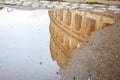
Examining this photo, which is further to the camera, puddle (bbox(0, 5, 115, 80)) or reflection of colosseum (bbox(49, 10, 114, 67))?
reflection of colosseum (bbox(49, 10, 114, 67))

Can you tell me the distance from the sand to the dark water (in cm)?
53

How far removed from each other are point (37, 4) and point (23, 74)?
837 centimetres

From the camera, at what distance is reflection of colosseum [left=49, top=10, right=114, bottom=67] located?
25.1 feet

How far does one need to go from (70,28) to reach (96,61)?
356 cm

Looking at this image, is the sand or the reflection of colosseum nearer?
the sand

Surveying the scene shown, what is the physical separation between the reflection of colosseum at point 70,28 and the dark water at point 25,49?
10.0 inches

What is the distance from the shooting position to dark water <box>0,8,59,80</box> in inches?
242

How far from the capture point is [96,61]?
21.3 feet

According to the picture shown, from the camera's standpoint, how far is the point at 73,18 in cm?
1073

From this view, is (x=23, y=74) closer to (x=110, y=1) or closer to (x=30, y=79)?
(x=30, y=79)

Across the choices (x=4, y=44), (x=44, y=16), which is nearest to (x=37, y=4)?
(x=44, y=16)

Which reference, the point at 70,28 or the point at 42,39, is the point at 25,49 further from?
the point at 70,28

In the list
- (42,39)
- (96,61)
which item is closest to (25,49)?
(42,39)

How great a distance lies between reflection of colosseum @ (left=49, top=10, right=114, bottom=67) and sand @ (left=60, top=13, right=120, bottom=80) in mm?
374
